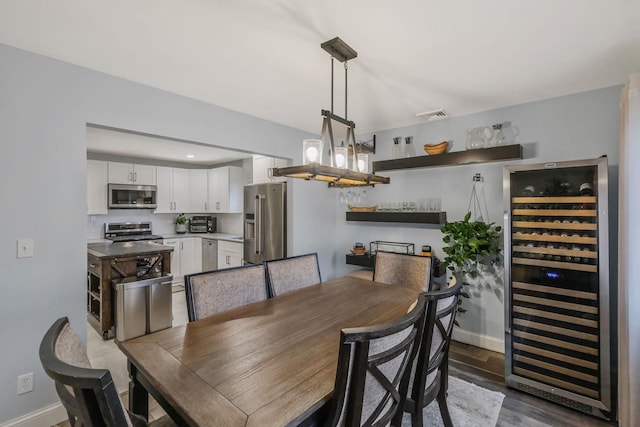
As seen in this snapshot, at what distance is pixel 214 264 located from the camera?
5523mm

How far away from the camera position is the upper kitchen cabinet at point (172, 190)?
5566 mm

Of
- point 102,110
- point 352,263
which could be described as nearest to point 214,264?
point 352,263

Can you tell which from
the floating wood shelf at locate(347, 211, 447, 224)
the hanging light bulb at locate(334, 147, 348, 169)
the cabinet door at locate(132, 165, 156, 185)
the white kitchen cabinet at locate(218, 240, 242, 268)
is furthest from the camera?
the cabinet door at locate(132, 165, 156, 185)

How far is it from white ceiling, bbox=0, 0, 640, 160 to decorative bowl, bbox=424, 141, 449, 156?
0.59 meters

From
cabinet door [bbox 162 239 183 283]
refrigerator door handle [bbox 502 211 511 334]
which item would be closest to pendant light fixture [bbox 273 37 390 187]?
refrigerator door handle [bbox 502 211 511 334]

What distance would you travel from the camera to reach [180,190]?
19.2 ft

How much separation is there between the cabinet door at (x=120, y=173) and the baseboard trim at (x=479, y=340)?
5513 mm

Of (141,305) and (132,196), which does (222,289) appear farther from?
(132,196)

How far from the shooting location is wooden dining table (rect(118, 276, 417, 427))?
100 cm

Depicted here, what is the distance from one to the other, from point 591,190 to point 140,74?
346cm

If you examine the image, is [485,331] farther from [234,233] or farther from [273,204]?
[234,233]

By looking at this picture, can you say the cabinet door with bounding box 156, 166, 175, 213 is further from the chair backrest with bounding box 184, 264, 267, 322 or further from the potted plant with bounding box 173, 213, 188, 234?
the chair backrest with bounding box 184, 264, 267, 322

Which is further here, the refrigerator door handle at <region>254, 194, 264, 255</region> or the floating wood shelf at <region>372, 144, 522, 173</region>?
the refrigerator door handle at <region>254, 194, 264, 255</region>

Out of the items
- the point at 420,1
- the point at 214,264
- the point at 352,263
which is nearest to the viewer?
the point at 420,1
